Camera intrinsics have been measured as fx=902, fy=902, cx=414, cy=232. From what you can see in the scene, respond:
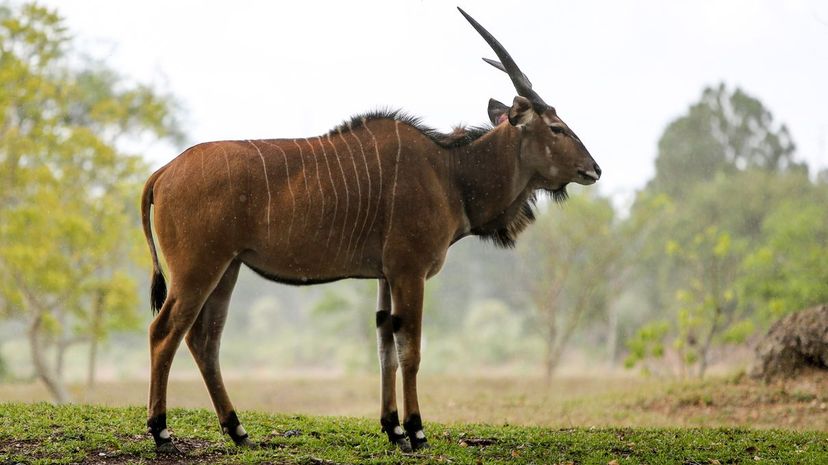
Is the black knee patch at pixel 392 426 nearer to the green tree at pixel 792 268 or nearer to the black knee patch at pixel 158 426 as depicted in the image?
the black knee patch at pixel 158 426

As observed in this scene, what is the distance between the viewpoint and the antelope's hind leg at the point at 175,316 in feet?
20.9

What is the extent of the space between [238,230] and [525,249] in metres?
27.9

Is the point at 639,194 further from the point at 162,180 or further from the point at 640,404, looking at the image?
the point at 162,180

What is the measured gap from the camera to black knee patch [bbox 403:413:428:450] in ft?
22.2

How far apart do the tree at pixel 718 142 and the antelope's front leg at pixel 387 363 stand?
37.2m

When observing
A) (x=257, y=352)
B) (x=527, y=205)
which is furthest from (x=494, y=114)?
(x=257, y=352)

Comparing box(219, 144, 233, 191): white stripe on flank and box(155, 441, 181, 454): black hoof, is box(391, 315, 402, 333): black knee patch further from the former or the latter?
box(155, 441, 181, 454): black hoof

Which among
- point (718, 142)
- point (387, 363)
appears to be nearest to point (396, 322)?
point (387, 363)

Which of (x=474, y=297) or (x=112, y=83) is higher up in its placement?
(x=112, y=83)

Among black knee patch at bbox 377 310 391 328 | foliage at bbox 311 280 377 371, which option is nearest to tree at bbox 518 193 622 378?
foliage at bbox 311 280 377 371

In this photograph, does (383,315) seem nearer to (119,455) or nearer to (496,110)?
(496,110)

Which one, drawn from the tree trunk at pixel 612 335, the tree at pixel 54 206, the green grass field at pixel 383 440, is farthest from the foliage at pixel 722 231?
the tree at pixel 54 206

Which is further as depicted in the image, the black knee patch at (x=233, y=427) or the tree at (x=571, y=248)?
the tree at (x=571, y=248)

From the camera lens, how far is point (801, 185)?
3622cm
